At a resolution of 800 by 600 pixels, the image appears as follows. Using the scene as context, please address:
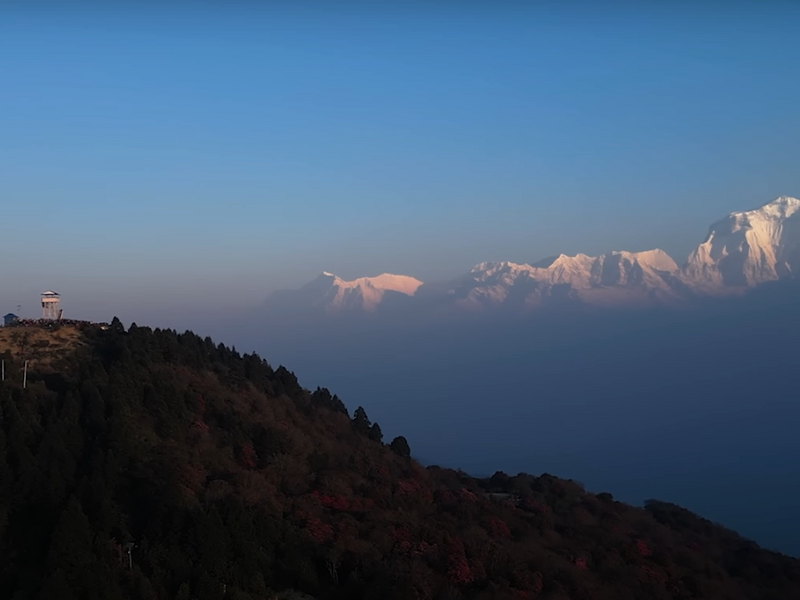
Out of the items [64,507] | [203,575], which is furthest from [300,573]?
[64,507]

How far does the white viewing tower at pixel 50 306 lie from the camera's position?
4859cm

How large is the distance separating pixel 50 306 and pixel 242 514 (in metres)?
26.4

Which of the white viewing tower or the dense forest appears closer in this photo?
the dense forest

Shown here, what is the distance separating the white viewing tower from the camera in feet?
159

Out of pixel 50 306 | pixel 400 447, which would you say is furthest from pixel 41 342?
pixel 400 447

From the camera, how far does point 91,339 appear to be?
46.2m

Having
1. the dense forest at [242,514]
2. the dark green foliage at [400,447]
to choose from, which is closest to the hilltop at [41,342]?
the dense forest at [242,514]

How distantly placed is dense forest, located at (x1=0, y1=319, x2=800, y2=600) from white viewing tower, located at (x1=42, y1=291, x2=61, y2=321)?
363cm

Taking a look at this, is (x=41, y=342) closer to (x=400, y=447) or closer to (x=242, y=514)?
(x=242, y=514)

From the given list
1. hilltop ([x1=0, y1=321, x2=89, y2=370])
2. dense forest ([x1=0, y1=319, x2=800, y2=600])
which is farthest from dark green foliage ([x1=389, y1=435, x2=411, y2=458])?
hilltop ([x1=0, y1=321, x2=89, y2=370])

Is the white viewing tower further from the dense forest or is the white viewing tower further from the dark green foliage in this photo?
the dark green foliage

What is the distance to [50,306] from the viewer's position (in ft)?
160

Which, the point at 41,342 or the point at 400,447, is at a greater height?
the point at 41,342

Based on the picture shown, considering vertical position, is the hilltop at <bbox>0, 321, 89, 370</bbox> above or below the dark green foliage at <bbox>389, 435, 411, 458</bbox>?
above
